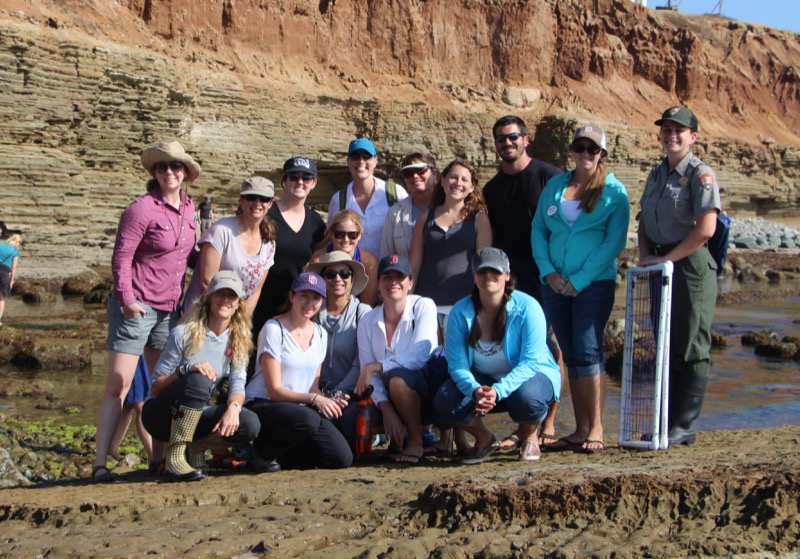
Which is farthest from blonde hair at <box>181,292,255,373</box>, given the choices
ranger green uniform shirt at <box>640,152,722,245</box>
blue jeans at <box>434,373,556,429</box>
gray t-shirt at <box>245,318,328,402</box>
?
ranger green uniform shirt at <box>640,152,722,245</box>

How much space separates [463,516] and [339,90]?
2937cm

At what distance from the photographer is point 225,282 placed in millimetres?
5406

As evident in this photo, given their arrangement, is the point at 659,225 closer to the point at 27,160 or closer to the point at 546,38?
the point at 27,160

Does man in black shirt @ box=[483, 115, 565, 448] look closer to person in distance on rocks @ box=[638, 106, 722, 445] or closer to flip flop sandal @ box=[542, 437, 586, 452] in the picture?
flip flop sandal @ box=[542, 437, 586, 452]

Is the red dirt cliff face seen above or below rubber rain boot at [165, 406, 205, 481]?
above

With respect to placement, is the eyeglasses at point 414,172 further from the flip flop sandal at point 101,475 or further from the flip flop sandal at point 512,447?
the flip flop sandal at point 101,475

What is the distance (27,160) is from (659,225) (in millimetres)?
18632

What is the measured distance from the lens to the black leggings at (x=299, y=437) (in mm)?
5465

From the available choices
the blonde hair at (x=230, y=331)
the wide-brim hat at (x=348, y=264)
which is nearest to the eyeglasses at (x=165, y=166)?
the blonde hair at (x=230, y=331)

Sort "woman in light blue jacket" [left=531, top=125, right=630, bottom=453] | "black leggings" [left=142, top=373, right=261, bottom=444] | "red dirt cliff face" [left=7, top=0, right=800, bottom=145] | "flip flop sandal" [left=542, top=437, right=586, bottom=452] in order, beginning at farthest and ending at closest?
"red dirt cliff face" [left=7, top=0, right=800, bottom=145] < "flip flop sandal" [left=542, top=437, right=586, bottom=452] < "woman in light blue jacket" [left=531, top=125, right=630, bottom=453] < "black leggings" [left=142, top=373, right=261, bottom=444]

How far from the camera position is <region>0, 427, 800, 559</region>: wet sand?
12.3 ft

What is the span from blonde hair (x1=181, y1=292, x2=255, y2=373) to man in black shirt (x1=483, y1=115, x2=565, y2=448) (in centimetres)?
200

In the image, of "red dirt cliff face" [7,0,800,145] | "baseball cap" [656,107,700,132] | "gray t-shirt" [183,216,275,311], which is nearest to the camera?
"baseball cap" [656,107,700,132]

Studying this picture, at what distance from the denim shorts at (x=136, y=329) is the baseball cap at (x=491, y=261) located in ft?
7.03
